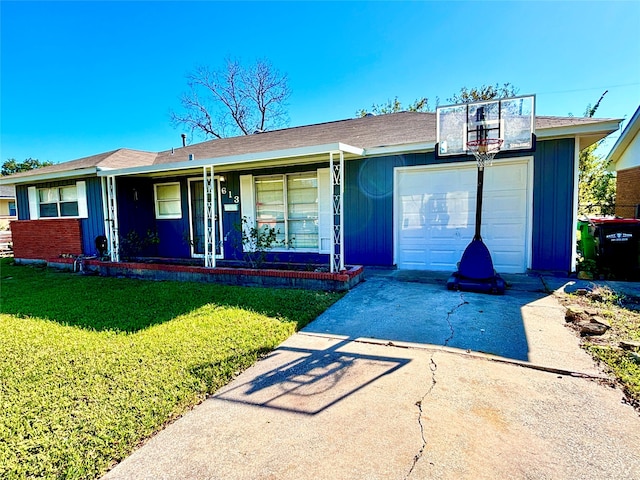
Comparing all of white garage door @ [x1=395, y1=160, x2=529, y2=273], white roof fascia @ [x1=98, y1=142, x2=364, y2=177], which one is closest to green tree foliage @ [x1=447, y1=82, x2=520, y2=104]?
white garage door @ [x1=395, y1=160, x2=529, y2=273]

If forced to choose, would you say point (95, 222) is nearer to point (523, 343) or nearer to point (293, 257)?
point (293, 257)

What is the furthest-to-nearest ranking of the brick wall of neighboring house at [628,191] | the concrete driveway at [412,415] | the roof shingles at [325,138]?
the brick wall of neighboring house at [628,191] < the roof shingles at [325,138] < the concrete driveway at [412,415]

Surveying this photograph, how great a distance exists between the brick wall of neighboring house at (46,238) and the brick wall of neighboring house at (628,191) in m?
17.5

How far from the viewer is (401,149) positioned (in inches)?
278

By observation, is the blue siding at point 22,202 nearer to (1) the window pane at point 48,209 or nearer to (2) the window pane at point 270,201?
(1) the window pane at point 48,209

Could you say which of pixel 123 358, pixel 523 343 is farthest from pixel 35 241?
pixel 523 343

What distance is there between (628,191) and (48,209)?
1940cm

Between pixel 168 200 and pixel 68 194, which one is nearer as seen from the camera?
pixel 168 200

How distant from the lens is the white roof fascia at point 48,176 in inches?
361

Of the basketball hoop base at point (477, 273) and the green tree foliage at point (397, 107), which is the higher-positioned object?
the green tree foliage at point (397, 107)

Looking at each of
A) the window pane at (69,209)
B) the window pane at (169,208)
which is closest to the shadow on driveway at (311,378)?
the window pane at (169,208)

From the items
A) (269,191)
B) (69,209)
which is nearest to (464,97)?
(269,191)

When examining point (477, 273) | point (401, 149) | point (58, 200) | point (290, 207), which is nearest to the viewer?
point (477, 273)

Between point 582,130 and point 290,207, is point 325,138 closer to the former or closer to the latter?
point 290,207
